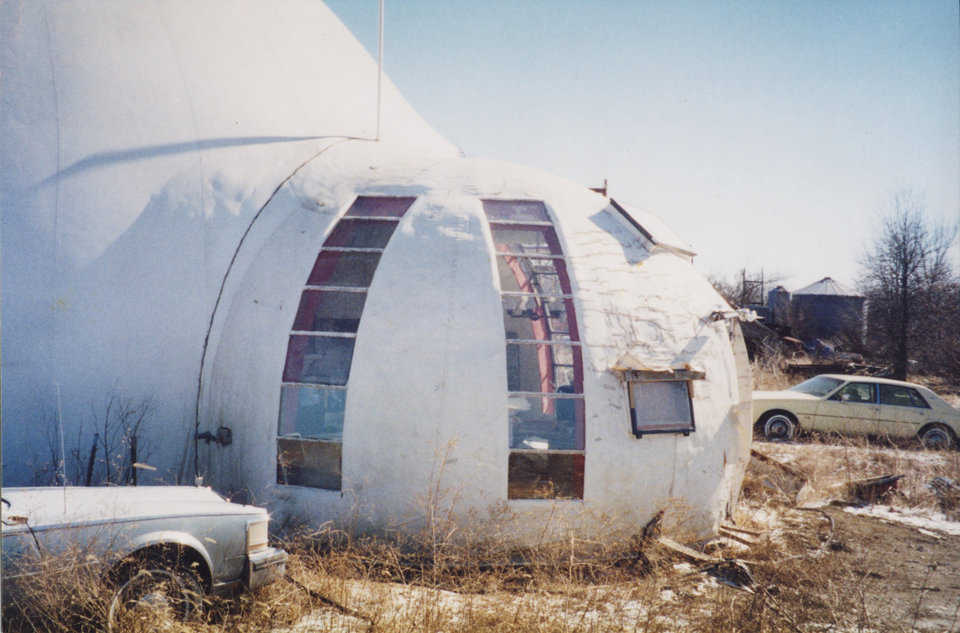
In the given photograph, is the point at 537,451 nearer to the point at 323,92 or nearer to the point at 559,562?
the point at 559,562

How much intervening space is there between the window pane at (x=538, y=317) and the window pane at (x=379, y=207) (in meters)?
1.67

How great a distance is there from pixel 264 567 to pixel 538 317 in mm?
4407

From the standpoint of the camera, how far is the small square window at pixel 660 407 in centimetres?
609

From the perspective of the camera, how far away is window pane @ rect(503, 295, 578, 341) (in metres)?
7.02

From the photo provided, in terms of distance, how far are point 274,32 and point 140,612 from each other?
8.20 meters

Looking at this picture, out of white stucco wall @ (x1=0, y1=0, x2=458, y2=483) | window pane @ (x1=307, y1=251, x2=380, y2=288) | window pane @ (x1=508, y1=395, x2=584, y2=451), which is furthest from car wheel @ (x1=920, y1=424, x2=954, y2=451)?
white stucco wall @ (x1=0, y1=0, x2=458, y2=483)

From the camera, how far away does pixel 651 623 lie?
4484mm

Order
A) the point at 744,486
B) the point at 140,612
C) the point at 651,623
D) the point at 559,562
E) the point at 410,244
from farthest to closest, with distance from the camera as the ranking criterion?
the point at 744,486, the point at 410,244, the point at 559,562, the point at 651,623, the point at 140,612

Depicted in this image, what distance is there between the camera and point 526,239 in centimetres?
702

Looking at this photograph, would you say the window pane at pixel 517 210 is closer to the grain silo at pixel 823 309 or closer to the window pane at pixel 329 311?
the window pane at pixel 329 311

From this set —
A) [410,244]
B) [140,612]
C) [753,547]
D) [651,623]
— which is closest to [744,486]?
[753,547]

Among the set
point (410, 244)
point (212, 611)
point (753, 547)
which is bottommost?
point (753, 547)

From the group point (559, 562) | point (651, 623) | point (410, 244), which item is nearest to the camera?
point (651, 623)

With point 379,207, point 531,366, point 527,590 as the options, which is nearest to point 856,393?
point 531,366
